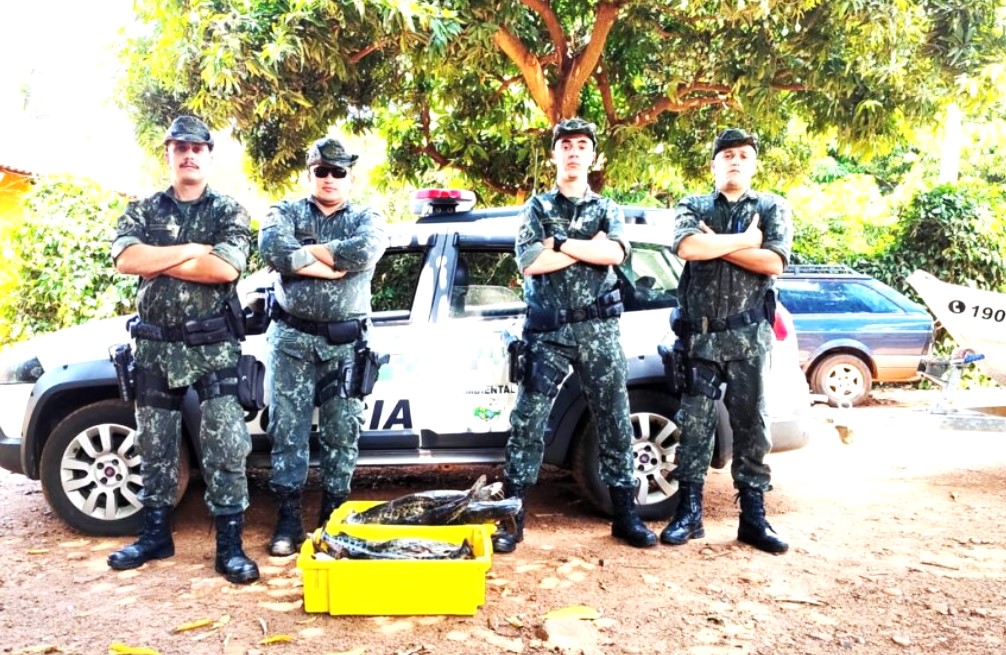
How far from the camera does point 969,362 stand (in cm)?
537

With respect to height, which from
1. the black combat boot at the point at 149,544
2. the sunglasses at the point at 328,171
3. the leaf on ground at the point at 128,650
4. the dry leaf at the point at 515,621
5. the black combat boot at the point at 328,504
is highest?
the sunglasses at the point at 328,171

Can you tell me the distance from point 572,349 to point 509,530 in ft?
→ 3.22

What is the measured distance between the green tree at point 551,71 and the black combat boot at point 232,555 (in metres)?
4.00

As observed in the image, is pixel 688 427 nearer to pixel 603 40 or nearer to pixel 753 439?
pixel 753 439

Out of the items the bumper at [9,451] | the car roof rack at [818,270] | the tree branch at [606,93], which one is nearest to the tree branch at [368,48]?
the tree branch at [606,93]

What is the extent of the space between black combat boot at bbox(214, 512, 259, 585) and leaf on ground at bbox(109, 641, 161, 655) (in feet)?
2.06

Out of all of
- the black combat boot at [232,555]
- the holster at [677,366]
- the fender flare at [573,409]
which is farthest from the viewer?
the fender flare at [573,409]

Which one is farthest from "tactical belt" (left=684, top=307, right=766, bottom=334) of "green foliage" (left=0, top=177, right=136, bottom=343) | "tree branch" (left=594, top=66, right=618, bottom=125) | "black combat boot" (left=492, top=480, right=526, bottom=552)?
"green foliage" (left=0, top=177, right=136, bottom=343)

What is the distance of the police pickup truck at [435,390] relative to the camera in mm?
3998

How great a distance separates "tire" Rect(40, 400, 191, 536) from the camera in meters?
3.97

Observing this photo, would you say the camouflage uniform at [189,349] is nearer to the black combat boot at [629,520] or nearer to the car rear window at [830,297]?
the black combat boot at [629,520]

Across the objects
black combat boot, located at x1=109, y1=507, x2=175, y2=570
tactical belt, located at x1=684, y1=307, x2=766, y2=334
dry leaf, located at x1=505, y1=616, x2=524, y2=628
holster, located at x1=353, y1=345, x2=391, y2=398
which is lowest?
dry leaf, located at x1=505, y1=616, x2=524, y2=628

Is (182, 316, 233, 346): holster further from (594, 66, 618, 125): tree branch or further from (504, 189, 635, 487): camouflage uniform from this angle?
(594, 66, 618, 125): tree branch

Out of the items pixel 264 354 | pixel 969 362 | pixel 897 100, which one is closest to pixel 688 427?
pixel 264 354
